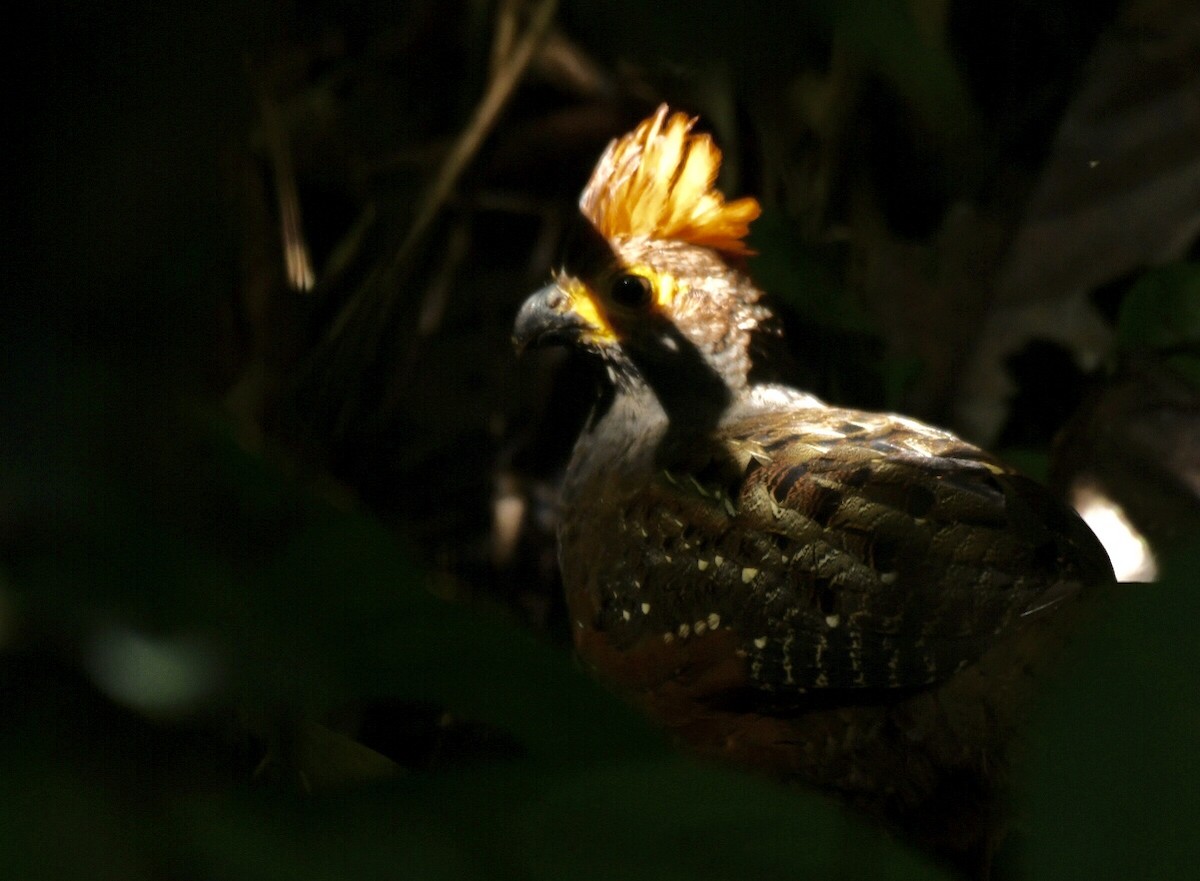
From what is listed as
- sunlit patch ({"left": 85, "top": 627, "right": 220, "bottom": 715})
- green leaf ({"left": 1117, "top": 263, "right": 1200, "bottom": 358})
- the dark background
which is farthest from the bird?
sunlit patch ({"left": 85, "top": 627, "right": 220, "bottom": 715})

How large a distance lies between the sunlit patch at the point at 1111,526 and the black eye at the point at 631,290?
1142 millimetres

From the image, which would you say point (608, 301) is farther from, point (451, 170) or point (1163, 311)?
point (1163, 311)

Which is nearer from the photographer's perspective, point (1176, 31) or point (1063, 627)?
point (1063, 627)

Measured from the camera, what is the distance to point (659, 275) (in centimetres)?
299

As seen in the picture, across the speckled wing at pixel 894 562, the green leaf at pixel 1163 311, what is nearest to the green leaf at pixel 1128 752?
the speckled wing at pixel 894 562

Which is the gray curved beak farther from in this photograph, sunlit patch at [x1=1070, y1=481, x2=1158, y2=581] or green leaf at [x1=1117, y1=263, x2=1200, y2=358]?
green leaf at [x1=1117, y1=263, x2=1200, y2=358]

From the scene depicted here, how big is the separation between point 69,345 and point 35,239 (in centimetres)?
6

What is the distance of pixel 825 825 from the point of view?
31.0 inches

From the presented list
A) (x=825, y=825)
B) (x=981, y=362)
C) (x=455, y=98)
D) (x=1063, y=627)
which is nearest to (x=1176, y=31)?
(x=981, y=362)

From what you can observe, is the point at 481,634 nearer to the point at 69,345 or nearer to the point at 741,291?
the point at 69,345

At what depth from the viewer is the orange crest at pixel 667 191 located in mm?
2898

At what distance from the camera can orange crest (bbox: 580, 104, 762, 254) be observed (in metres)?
2.90

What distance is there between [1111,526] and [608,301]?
4.48 feet

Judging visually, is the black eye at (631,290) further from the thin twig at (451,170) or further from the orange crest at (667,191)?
the thin twig at (451,170)
